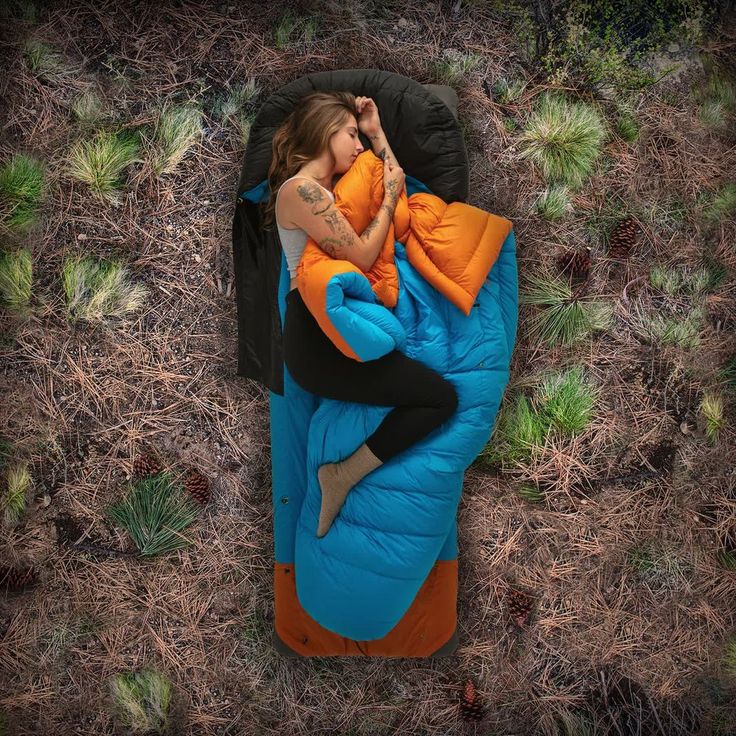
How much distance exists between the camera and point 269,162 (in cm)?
214

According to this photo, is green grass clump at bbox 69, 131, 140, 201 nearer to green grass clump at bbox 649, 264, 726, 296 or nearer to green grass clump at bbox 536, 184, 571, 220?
green grass clump at bbox 536, 184, 571, 220

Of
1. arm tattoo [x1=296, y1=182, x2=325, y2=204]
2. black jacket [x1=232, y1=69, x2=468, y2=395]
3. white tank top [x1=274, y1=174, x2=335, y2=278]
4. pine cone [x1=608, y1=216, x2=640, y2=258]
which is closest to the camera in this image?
arm tattoo [x1=296, y1=182, x2=325, y2=204]

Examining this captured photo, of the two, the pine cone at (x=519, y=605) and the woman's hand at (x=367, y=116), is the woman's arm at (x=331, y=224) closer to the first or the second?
the woman's hand at (x=367, y=116)

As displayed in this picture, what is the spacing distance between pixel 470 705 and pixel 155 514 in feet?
4.65

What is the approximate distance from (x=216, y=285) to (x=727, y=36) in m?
2.19

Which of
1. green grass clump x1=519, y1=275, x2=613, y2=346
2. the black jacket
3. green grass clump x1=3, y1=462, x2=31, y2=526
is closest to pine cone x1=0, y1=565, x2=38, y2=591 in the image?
green grass clump x1=3, y1=462, x2=31, y2=526

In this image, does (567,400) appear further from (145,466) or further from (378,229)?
(145,466)

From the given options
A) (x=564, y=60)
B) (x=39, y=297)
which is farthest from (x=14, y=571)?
(x=564, y=60)

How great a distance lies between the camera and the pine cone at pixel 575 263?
7.47 feet

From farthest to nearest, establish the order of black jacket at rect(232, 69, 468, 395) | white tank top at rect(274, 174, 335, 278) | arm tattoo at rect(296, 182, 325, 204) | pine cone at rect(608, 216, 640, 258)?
pine cone at rect(608, 216, 640, 258)
black jacket at rect(232, 69, 468, 395)
white tank top at rect(274, 174, 335, 278)
arm tattoo at rect(296, 182, 325, 204)

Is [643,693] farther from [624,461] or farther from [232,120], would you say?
[232,120]

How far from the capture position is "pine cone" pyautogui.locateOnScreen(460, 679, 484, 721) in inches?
89.8

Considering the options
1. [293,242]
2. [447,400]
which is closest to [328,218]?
[293,242]

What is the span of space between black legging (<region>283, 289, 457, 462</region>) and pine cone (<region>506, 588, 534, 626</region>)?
2.79 ft
